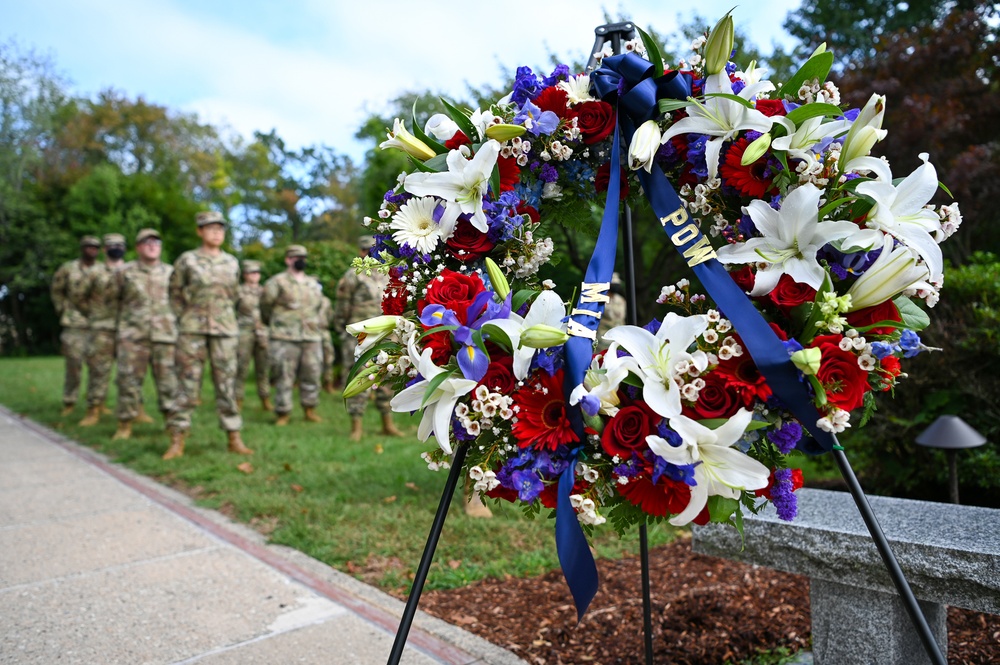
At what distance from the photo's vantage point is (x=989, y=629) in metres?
3.03

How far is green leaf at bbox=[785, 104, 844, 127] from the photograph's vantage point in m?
1.63

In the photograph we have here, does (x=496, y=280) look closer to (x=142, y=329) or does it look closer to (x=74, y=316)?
(x=142, y=329)

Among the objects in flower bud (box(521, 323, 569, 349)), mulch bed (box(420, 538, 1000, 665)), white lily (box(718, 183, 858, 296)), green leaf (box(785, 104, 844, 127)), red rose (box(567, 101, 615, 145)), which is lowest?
mulch bed (box(420, 538, 1000, 665))

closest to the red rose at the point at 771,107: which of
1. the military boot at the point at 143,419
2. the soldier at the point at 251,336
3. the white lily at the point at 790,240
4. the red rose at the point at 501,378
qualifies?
the white lily at the point at 790,240

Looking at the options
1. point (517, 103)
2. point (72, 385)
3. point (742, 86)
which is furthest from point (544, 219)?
point (72, 385)

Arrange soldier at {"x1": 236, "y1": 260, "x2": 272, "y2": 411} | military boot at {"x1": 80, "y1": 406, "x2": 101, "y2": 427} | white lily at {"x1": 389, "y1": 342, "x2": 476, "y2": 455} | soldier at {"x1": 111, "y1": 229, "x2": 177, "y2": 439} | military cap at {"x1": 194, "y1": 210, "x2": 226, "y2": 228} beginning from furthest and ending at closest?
1. soldier at {"x1": 236, "y1": 260, "x2": 272, "y2": 411}
2. military boot at {"x1": 80, "y1": 406, "x2": 101, "y2": 427}
3. soldier at {"x1": 111, "y1": 229, "x2": 177, "y2": 439}
4. military cap at {"x1": 194, "y1": 210, "x2": 226, "y2": 228}
5. white lily at {"x1": 389, "y1": 342, "x2": 476, "y2": 455}

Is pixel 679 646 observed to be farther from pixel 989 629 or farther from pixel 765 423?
pixel 765 423

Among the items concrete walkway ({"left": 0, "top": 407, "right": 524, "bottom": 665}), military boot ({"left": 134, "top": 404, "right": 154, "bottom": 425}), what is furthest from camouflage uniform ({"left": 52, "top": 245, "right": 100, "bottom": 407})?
concrete walkway ({"left": 0, "top": 407, "right": 524, "bottom": 665})

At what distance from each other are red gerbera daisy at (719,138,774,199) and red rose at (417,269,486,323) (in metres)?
0.70

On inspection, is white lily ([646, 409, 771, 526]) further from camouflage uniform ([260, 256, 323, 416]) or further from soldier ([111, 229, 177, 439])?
camouflage uniform ([260, 256, 323, 416])

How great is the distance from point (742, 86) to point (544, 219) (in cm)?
67

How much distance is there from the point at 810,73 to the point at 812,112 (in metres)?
0.20

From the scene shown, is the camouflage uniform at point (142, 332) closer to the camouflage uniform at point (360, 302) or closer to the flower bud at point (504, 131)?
the camouflage uniform at point (360, 302)

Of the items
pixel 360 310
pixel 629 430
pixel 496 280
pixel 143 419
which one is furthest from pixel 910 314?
pixel 143 419
